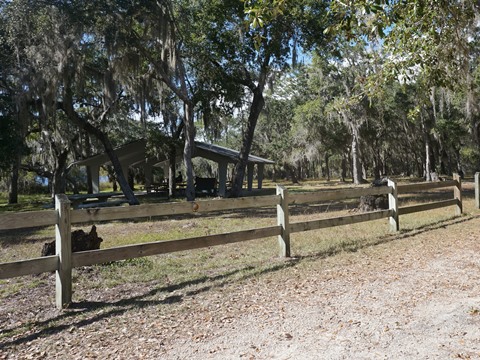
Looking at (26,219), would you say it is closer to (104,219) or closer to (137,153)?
(104,219)

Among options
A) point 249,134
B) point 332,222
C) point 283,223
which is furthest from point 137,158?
point 283,223

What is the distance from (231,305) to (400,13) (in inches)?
184

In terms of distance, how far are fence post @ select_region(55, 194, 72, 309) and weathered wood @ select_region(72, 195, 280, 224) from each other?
0.13m

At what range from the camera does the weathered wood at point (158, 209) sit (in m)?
4.47

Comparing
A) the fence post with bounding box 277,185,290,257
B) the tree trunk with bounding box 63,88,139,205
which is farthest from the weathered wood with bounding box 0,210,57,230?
the tree trunk with bounding box 63,88,139,205

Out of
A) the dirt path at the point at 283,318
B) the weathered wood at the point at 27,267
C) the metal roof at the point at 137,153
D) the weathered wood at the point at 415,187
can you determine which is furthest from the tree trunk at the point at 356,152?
the weathered wood at the point at 27,267

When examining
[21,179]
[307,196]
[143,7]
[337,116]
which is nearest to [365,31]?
[307,196]

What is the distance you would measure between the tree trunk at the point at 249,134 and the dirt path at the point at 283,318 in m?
14.1

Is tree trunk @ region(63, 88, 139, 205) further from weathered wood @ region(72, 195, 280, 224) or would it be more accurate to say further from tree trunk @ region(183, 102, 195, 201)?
weathered wood @ region(72, 195, 280, 224)

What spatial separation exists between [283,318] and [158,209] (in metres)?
2.23

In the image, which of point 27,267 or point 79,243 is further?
point 79,243

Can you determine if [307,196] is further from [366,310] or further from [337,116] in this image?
[337,116]

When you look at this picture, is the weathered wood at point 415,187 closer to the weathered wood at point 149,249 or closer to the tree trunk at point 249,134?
the weathered wood at point 149,249

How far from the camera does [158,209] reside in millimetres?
5070
